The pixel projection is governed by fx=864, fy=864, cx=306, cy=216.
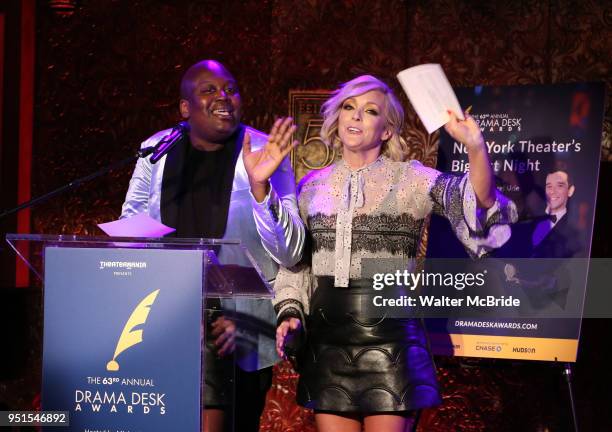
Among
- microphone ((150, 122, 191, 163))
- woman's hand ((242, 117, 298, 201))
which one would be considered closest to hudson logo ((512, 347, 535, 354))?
woman's hand ((242, 117, 298, 201))

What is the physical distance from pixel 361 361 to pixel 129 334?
0.89 meters

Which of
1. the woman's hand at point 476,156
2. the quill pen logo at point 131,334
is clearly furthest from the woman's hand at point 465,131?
the quill pen logo at point 131,334

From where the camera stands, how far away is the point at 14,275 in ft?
15.7

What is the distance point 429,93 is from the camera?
2709 mm

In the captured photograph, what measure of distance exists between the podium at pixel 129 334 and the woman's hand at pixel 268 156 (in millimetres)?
560

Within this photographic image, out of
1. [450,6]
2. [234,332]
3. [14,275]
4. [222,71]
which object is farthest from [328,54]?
[234,332]

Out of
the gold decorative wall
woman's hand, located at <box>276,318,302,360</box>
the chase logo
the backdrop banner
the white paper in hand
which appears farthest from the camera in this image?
the gold decorative wall

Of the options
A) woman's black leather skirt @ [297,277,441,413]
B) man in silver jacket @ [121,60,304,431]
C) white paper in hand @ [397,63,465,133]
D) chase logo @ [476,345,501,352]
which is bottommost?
chase logo @ [476,345,501,352]

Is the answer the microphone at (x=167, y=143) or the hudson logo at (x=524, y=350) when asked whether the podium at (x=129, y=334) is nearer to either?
the microphone at (x=167, y=143)

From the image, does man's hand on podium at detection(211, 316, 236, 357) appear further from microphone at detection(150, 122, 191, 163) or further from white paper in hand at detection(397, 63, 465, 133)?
white paper in hand at detection(397, 63, 465, 133)

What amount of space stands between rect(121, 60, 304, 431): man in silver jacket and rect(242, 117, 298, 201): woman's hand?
0.20m

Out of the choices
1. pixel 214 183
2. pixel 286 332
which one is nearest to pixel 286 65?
pixel 214 183

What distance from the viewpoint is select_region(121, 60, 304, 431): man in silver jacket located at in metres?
3.04

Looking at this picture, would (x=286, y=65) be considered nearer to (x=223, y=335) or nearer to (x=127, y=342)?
(x=223, y=335)
